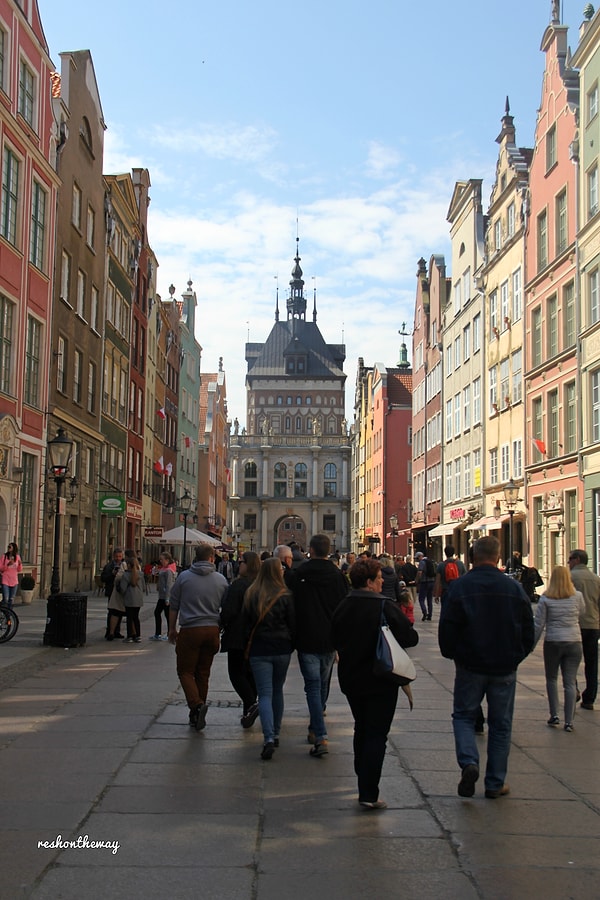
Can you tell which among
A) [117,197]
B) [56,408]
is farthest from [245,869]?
[117,197]

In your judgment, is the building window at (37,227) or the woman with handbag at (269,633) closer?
the woman with handbag at (269,633)

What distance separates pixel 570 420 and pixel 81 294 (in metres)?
16.8

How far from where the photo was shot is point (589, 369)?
27812 millimetres

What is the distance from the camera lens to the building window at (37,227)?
27812 mm

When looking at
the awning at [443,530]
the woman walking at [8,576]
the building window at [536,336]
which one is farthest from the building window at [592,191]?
the awning at [443,530]

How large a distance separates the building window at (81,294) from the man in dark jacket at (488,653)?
28.0 m

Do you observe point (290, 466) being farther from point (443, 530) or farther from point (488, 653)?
point (488, 653)

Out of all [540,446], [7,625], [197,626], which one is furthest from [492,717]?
[540,446]

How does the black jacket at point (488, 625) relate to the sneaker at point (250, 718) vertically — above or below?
above

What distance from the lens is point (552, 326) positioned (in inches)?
1284

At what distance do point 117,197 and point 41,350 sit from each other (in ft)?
48.8

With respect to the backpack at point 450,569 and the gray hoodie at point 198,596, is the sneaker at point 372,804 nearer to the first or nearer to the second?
the gray hoodie at point 198,596

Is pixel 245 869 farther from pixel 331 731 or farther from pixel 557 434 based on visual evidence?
pixel 557 434

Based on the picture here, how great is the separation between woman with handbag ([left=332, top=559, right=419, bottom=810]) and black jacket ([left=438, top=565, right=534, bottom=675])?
1.09ft
